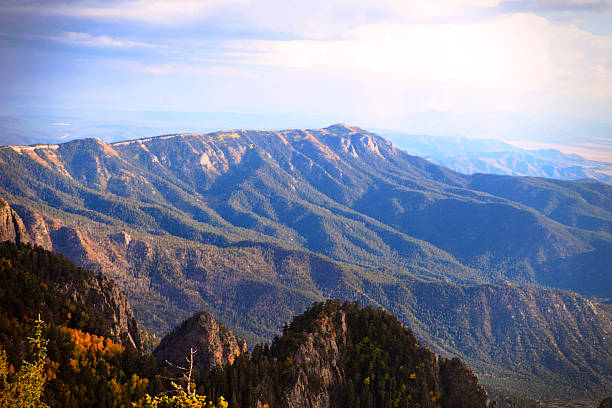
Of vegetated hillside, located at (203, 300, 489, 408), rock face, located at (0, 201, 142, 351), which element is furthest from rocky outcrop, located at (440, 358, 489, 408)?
rock face, located at (0, 201, 142, 351)

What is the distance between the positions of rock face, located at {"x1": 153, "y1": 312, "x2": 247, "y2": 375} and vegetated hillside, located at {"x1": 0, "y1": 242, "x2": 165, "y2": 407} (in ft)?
34.2

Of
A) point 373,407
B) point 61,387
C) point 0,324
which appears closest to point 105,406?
point 61,387

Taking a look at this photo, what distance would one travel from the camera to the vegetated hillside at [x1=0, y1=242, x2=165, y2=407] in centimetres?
6869

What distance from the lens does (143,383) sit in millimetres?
80250

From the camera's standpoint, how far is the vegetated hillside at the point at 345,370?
94.9 metres

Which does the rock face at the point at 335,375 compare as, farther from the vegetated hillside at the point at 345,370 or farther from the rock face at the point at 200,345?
the rock face at the point at 200,345

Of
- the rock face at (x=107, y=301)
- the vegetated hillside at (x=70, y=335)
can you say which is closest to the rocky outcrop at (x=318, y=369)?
the vegetated hillside at (x=70, y=335)

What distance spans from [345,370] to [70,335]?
65.3 meters

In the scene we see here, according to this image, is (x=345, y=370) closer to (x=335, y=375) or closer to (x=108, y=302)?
(x=335, y=375)

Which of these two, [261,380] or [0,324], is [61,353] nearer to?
[0,324]

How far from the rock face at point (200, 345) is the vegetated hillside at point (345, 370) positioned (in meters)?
12.9

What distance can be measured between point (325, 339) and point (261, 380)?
2599cm

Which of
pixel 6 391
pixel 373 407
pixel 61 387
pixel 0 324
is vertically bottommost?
pixel 373 407

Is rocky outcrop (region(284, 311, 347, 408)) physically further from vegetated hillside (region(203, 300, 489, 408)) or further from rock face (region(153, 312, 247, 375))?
rock face (region(153, 312, 247, 375))
